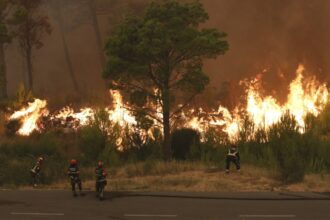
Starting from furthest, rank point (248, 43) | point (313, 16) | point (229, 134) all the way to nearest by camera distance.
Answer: point (248, 43)
point (313, 16)
point (229, 134)

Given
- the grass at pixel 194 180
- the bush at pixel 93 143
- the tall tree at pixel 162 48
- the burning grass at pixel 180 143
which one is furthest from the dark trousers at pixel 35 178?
the tall tree at pixel 162 48

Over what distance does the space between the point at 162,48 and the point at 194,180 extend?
313 inches

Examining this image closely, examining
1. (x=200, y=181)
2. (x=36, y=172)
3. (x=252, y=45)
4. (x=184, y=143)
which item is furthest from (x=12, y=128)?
(x=252, y=45)

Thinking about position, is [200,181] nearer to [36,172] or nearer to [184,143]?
[36,172]

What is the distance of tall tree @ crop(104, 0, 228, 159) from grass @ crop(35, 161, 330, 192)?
291cm

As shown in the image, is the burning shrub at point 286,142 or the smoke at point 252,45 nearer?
the burning shrub at point 286,142

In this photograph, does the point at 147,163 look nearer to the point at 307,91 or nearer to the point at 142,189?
the point at 142,189

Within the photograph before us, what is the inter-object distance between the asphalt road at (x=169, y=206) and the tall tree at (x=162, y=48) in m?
9.50

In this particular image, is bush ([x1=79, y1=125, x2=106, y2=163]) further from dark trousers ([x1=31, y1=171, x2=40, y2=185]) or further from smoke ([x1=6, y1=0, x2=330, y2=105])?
smoke ([x1=6, y1=0, x2=330, y2=105])

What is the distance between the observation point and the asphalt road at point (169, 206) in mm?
15664

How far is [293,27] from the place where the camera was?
171 ft

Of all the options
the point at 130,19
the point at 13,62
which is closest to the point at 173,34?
the point at 130,19

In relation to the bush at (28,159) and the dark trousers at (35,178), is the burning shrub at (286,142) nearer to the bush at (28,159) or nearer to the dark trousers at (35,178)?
the dark trousers at (35,178)

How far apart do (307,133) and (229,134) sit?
568 centimetres
